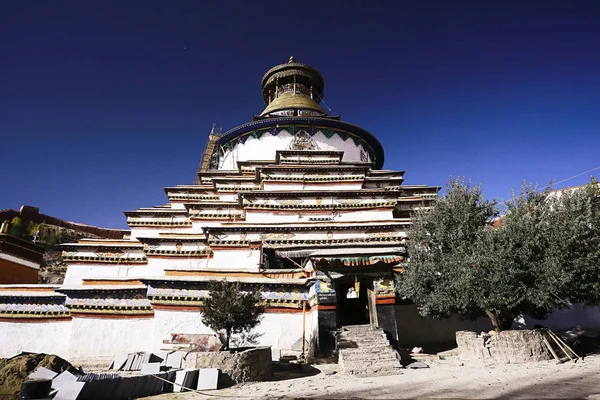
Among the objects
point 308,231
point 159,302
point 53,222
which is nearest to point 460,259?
point 308,231

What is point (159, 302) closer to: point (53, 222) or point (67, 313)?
point (67, 313)

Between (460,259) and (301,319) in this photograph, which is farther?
(301,319)

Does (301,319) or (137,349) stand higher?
(301,319)

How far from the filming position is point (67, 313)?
41.4 ft

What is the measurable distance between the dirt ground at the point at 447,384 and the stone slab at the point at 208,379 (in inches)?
8.7

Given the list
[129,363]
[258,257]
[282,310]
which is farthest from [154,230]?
[282,310]

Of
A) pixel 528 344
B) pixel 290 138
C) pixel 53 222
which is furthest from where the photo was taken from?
pixel 53 222

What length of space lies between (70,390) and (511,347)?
33.3ft

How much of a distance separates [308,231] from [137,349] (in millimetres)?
8255

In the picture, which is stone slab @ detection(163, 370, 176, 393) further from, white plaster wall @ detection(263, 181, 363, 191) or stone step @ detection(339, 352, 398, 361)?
white plaster wall @ detection(263, 181, 363, 191)

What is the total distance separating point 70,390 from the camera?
6.07 metres

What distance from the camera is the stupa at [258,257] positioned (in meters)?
11.2

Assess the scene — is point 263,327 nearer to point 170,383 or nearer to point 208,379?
point 208,379

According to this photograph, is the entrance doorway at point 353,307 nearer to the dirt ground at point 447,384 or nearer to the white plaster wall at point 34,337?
the dirt ground at point 447,384
